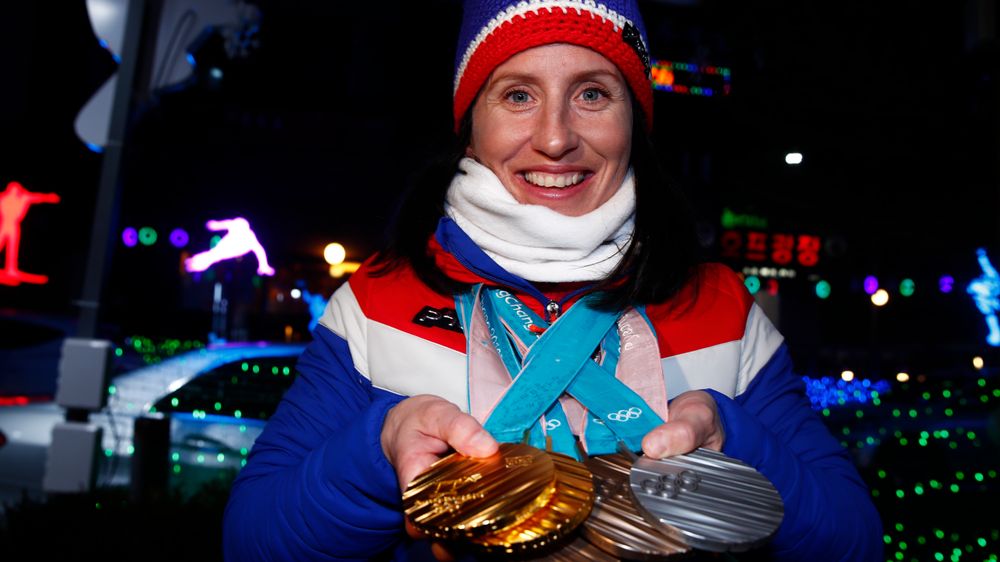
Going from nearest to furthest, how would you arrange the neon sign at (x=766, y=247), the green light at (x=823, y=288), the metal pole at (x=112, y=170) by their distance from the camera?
the metal pole at (x=112, y=170)
the green light at (x=823, y=288)
the neon sign at (x=766, y=247)

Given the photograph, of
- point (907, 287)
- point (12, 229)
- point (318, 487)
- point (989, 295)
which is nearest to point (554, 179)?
point (318, 487)

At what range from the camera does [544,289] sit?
127 cm

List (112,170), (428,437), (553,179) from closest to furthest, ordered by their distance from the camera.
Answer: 1. (428,437)
2. (553,179)
3. (112,170)

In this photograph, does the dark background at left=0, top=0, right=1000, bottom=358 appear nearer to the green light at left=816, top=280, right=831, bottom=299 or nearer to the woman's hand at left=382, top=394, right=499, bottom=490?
the green light at left=816, top=280, right=831, bottom=299

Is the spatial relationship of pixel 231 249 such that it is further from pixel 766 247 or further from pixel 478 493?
pixel 766 247

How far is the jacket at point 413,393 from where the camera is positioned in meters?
0.89

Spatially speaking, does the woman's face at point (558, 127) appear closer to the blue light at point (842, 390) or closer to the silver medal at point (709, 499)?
the silver medal at point (709, 499)

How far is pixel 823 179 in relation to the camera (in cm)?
289

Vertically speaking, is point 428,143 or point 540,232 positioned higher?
point 428,143

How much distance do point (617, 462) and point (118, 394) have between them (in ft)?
12.5

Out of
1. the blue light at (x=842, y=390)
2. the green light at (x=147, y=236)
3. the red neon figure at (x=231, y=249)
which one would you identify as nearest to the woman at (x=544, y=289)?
the blue light at (x=842, y=390)

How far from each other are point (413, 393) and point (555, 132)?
0.49 meters

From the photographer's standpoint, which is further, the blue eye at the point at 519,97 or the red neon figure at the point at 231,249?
the red neon figure at the point at 231,249

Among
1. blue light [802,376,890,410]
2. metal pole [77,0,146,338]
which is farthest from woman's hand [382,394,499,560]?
blue light [802,376,890,410]
